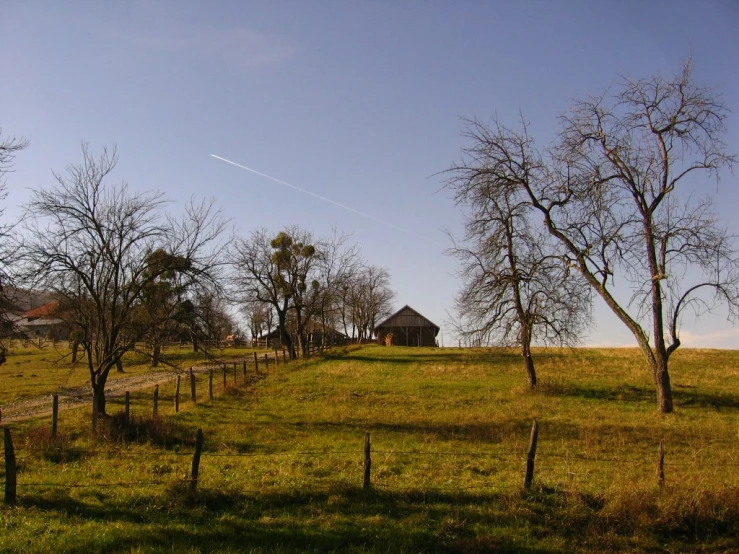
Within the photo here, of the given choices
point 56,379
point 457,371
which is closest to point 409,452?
point 457,371

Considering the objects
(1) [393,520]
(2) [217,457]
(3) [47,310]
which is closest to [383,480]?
(1) [393,520]

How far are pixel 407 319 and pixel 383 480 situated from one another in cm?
6388

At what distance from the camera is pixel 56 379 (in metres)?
35.6

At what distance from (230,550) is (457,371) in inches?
1203

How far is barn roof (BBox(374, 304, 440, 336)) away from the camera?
7431 centimetres

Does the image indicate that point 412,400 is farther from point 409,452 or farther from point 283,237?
point 283,237

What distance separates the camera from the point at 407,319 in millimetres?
74562

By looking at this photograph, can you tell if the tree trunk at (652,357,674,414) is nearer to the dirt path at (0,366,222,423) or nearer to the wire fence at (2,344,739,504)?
the wire fence at (2,344,739,504)

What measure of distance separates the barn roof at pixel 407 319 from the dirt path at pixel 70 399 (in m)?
38.7

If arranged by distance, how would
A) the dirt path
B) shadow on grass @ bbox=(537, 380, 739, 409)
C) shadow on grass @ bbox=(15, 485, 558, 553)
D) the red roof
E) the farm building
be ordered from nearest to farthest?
shadow on grass @ bbox=(15, 485, 558, 553)
the farm building
the red roof
the dirt path
shadow on grass @ bbox=(537, 380, 739, 409)

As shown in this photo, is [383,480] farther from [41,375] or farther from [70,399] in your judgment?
[41,375]

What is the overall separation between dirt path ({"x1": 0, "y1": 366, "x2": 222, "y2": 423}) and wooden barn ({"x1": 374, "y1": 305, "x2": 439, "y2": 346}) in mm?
38505

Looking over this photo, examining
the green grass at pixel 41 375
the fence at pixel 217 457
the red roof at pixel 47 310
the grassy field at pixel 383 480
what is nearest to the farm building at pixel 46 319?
the red roof at pixel 47 310

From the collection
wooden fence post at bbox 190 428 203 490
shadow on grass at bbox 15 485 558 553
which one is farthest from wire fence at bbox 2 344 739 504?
shadow on grass at bbox 15 485 558 553
